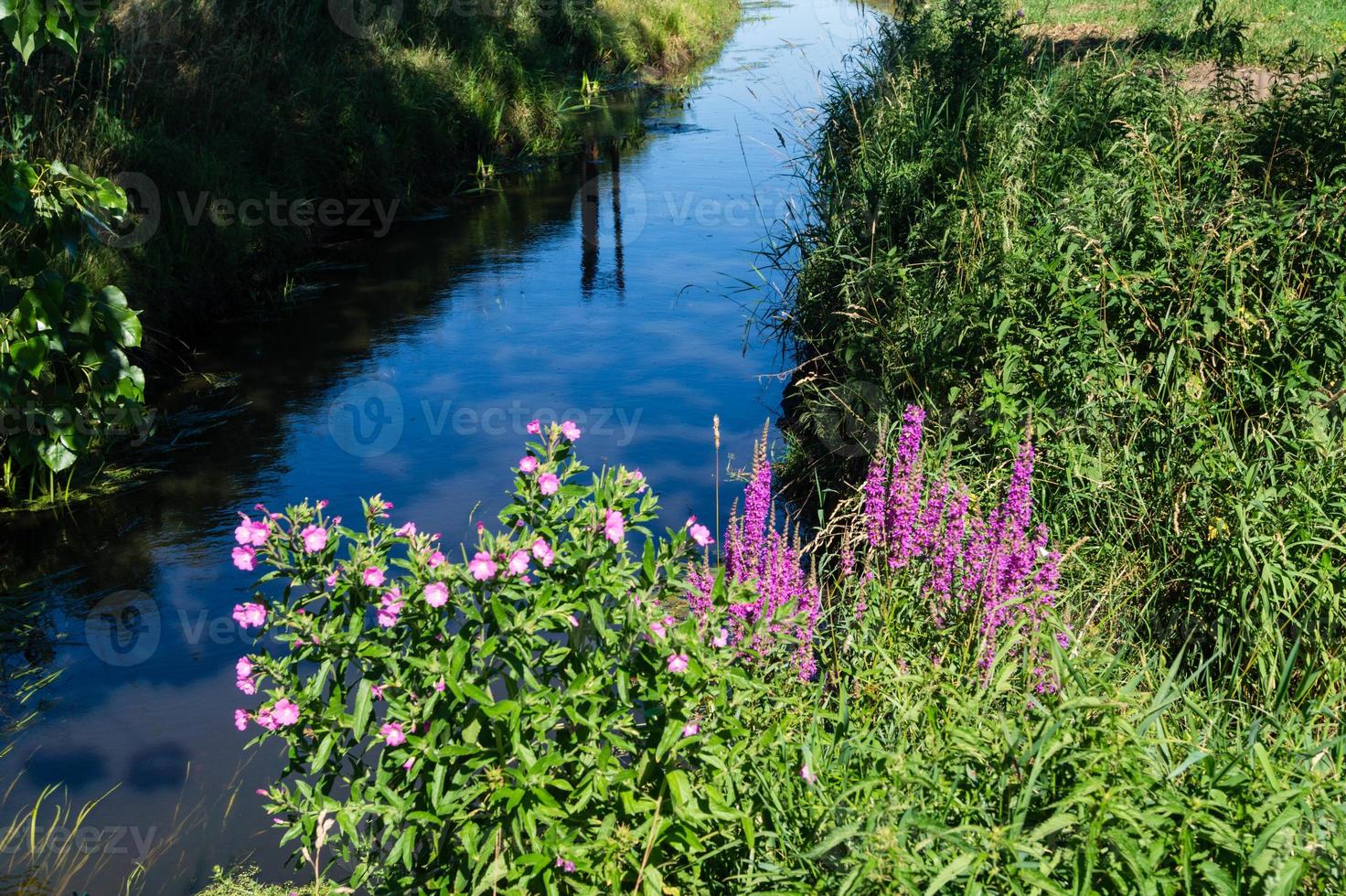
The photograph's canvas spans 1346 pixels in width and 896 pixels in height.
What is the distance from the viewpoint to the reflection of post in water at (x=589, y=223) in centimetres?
1007

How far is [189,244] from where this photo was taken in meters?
8.21

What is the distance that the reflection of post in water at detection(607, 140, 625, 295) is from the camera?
9914 mm

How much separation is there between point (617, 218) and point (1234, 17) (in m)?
5.85

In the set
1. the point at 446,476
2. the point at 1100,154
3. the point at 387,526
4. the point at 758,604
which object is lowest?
the point at 446,476

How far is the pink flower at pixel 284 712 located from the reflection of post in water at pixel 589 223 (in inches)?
297

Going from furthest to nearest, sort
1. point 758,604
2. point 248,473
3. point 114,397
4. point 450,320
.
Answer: point 450,320, point 248,473, point 114,397, point 758,604

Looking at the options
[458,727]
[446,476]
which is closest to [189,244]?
[446,476]

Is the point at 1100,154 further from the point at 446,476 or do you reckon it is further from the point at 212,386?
the point at 212,386

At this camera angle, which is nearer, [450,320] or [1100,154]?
[1100,154]

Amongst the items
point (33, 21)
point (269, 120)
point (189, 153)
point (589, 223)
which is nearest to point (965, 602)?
point (33, 21)

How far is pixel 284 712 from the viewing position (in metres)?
2.45

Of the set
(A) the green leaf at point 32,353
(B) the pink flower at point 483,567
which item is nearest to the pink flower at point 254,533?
(B) the pink flower at point 483,567

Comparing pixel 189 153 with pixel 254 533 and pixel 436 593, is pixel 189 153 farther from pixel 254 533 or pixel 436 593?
pixel 436 593

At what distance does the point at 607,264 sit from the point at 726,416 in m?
3.35
